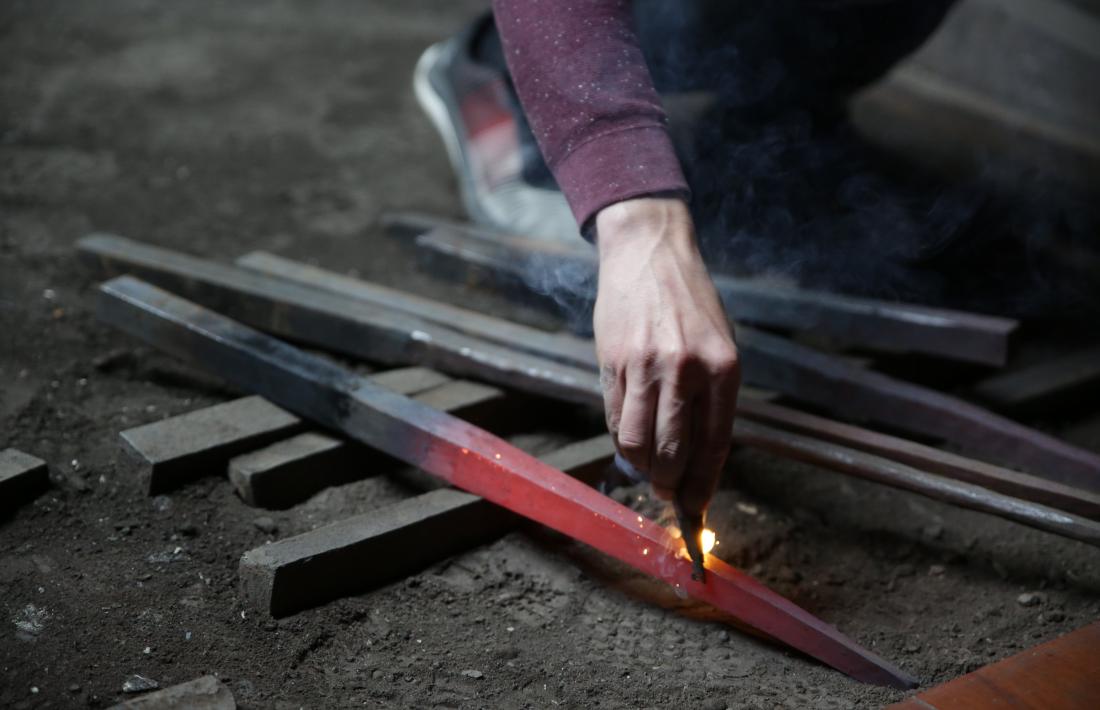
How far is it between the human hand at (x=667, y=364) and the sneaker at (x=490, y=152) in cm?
131

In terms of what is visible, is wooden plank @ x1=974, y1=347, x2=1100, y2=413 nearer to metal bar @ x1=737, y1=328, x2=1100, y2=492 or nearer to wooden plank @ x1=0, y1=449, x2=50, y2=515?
metal bar @ x1=737, y1=328, x2=1100, y2=492

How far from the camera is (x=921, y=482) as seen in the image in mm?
1957

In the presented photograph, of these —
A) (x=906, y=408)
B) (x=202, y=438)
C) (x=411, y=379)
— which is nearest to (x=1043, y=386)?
(x=906, y=408)

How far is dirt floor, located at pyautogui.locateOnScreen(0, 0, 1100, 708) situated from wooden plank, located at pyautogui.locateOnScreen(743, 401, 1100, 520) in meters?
0.20

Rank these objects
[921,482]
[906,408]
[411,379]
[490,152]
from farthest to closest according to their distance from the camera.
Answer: [490,152] → [411,379] → [906,408] → [921,482]

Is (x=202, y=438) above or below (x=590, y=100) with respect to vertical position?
below

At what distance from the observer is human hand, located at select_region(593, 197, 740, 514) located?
4.91ft

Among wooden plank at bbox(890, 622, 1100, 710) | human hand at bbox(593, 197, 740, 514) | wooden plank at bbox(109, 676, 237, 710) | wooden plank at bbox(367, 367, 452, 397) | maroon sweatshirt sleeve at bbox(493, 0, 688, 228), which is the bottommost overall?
wooden plank at bbox(890, 622, 1100, 710)

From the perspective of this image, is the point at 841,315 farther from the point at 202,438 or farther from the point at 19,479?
the point at 19,479

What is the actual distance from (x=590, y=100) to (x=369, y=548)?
2.98ft

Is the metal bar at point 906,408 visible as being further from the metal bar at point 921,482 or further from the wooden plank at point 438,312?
the wooden plank at point 438,312

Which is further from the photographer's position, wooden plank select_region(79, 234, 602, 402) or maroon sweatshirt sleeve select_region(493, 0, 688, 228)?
wooden plank select_region(79, 234, 602, 402)

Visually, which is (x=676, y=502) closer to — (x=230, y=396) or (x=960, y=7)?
(x=230, y=396)

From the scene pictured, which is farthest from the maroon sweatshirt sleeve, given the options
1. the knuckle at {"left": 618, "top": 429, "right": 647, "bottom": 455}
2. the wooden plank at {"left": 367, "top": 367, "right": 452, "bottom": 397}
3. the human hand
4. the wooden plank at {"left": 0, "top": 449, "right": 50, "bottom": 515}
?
the wooden plank at {"left": 0, "top": 449, "right": 50, "bottom": 515}
